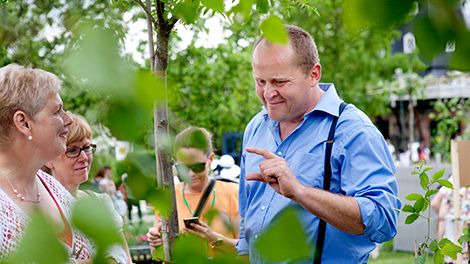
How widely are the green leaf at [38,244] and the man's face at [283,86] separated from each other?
2.06 meters

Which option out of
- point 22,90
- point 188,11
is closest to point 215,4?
point 188,11

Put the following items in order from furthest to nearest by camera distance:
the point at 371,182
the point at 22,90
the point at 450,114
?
the point at 450,114, the point at 371,182, the point at 22,90

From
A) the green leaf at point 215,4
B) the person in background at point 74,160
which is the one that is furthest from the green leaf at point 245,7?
the person in background at point 74,160

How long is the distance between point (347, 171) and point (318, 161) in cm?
10

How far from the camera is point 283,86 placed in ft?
8.71

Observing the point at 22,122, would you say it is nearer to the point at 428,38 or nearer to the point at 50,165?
the point at 50,165

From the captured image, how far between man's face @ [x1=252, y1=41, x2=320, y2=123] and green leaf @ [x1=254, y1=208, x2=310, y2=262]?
6.62 feet

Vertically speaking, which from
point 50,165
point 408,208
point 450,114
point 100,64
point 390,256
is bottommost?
point 390,256

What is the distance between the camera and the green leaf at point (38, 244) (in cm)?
55

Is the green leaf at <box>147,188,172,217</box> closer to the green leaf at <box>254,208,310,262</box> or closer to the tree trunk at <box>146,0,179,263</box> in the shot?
the tree trunk at <box>146,0,179,263</box>

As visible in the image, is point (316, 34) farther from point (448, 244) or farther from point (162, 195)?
point (162, 195)

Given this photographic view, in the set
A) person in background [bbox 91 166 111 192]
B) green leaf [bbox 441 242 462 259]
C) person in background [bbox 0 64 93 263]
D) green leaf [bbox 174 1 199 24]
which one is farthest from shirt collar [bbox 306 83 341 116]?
green leaf [bbox 174 1 199 24]

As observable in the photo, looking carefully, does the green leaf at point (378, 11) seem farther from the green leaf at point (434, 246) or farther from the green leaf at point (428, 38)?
the green leaf at point (434, 246)

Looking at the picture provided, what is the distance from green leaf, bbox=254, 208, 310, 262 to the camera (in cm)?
58
